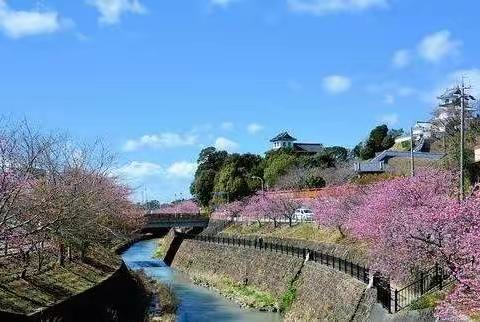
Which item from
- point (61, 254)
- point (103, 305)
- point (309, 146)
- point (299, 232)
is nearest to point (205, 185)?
point (309, 146)

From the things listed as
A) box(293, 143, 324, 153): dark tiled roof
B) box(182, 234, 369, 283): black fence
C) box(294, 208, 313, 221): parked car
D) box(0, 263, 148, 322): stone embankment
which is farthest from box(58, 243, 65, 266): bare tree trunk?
box(293, 143, 324, 153): dark tiled roof

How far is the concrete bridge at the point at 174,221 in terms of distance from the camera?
8838cm

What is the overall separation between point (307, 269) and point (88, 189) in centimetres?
1404

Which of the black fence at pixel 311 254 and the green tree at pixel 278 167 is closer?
the black fence at pixel 311 254

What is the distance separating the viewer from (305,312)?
32031 millimetres

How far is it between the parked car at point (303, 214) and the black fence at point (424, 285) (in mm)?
37504

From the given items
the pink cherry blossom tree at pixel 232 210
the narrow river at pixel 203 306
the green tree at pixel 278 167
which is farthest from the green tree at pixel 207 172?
the narrow river at pixel 203 306

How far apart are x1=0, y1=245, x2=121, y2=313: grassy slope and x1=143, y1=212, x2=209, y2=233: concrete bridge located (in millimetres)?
51084

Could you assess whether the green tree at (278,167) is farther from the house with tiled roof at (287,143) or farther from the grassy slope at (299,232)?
the house with tiled roof at (287,143)

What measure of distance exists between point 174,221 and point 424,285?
223 ft

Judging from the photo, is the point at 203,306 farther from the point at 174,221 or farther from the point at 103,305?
the point at 174,221

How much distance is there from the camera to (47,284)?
25.4 m

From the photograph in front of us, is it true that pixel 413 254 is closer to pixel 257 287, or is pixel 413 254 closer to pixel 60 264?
pixel 60 264

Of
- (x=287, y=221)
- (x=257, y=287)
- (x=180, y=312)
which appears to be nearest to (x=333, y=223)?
(x=257, y=287)
